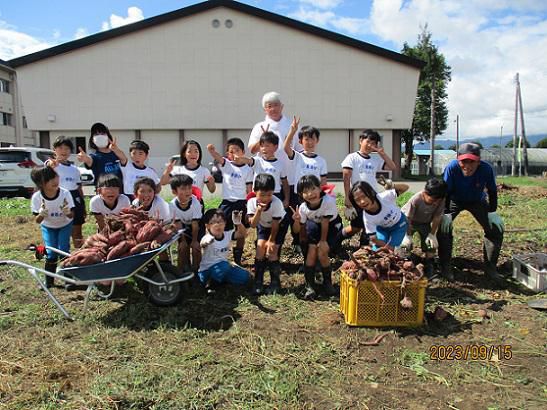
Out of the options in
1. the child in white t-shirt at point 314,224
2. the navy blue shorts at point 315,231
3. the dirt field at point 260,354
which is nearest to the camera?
the dirt field at point 260,354

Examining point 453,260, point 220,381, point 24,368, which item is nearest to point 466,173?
point 453,260

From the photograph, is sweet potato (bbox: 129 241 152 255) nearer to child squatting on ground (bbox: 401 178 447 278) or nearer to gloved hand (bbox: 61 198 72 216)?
gloved hand (bbox: 61 198 72 216)

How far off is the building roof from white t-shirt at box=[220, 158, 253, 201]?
754 inches

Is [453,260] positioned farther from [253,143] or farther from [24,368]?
[24,368]

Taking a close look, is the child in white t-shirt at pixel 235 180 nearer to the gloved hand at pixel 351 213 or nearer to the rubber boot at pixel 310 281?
the rubber boot at pixel 310 281

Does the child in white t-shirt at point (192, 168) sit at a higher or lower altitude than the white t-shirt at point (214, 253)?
higher

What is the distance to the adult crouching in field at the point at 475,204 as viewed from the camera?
4.80 metres

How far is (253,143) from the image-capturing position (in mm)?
4898

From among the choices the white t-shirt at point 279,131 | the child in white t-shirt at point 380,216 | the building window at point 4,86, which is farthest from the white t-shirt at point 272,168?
the building window at point 4,86

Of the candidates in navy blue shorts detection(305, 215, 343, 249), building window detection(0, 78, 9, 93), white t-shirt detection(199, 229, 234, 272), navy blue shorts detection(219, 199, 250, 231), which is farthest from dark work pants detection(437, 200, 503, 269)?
building window detection(0, 78, 9, 93)

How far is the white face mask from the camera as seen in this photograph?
498 cm

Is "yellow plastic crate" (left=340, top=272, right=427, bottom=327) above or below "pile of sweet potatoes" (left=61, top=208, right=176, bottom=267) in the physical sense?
below

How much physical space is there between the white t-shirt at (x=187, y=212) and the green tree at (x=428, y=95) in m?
28.5

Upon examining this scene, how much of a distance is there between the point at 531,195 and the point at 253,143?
10.8 metres
